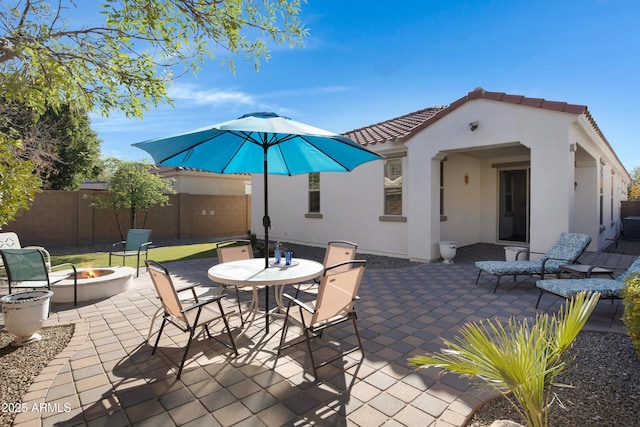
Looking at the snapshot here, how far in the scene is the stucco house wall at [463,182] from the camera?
7.43 m

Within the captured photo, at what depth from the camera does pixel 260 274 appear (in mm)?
4184

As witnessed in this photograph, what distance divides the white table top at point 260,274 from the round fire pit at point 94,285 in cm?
302

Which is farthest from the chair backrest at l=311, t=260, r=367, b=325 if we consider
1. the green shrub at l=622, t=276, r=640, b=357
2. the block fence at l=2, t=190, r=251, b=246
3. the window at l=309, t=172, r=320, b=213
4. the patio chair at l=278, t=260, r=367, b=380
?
the block fence at l=2, t=190, r=251, b=246

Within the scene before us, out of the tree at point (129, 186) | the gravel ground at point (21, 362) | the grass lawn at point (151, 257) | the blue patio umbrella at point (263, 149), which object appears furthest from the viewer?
the tree at point (129, 186)

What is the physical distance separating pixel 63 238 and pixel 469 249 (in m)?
15.8

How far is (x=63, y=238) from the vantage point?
1342 cm

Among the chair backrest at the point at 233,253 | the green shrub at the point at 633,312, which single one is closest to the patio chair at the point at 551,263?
the green shrub at the point at 633,312

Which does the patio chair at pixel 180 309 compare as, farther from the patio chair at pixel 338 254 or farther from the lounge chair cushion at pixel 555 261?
the lounge chair cushion at pixel 555 261

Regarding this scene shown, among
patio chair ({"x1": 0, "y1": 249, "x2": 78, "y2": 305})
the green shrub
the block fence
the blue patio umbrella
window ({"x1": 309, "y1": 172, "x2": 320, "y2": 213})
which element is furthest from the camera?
the block fence

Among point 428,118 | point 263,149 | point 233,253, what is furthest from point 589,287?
point 428,118

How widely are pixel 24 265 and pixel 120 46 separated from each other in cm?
377

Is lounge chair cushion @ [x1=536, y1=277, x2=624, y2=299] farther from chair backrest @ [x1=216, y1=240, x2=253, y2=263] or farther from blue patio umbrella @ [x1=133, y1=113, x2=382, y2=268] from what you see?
chair backrest @ [x1=216, y1=240, x2=253, y2=263]

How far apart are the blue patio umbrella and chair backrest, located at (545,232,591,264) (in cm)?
460

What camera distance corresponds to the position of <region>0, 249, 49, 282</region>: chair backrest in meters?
5.15
